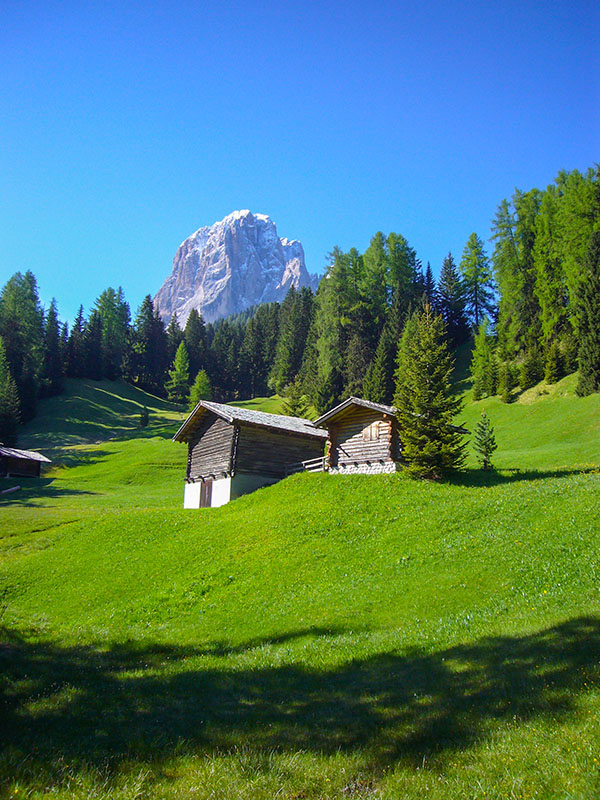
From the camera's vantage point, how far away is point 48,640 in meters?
13.7

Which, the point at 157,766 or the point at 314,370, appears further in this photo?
the point at 314,370

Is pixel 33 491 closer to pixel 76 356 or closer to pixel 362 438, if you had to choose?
pixel 362 438

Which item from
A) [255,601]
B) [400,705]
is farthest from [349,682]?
[255,601]

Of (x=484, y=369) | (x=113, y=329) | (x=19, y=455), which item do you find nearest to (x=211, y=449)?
(x=19, y=455)

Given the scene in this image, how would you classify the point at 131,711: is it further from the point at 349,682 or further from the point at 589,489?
the point at 589,489

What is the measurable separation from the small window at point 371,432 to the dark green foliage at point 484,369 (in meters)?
37.6

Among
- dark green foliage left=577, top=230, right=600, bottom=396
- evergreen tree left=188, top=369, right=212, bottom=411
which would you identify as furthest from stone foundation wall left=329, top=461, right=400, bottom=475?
evergreen tree left=188, top=369, right=212, bottom=411

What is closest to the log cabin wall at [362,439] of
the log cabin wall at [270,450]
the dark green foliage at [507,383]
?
the log cabin wall at [270,450]

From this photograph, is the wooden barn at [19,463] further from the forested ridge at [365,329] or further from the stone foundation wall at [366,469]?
the stone foundation wall at [366,469]

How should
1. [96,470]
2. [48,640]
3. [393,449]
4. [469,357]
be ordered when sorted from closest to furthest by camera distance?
[48,640] → [393,449] → [96,470] → [469,357]

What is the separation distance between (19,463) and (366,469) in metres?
43.0

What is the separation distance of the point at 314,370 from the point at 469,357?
25.8 meters

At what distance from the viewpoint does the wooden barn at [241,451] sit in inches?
1389

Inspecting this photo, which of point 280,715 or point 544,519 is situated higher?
point 544,519
